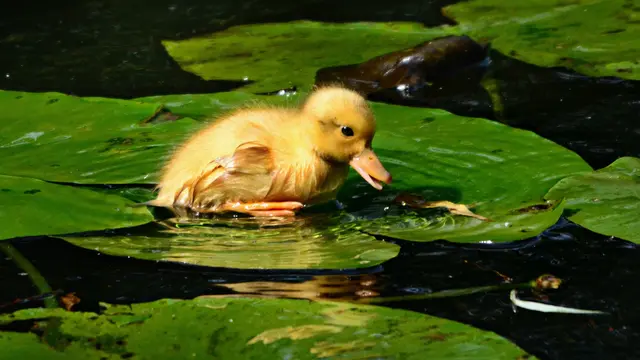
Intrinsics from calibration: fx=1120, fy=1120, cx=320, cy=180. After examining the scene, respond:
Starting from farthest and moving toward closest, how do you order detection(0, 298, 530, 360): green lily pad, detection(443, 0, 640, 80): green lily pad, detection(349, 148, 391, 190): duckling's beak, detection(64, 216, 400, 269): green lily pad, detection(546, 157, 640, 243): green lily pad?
detection(443, 0, 640, 80): green lily pad < detection(349, 148, 391, 190): duckling's beak < detection(546, 157, 640, 243): green lily pad < detection(64, 216, 400, 269): green lily pad < detection(0, 298, 530, 360): green lily pad

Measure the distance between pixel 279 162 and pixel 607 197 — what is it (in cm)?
98

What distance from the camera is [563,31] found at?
16.0ft

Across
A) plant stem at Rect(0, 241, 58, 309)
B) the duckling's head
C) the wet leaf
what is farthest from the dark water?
the duckling's head

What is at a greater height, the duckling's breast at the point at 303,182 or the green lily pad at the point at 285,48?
the green lily pad at the point at 285,48

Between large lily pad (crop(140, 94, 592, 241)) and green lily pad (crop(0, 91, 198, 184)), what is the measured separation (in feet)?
0.76

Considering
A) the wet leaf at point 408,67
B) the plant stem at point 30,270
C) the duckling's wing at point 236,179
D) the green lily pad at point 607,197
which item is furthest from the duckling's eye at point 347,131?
the wet leaf at point 408,67

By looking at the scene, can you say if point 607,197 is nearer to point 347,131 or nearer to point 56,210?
point 347,131

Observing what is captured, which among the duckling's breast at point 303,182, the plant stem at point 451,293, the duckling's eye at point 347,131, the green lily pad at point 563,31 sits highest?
the green lily pad at point 563,31

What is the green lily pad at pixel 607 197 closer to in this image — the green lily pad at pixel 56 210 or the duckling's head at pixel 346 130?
the duckling's head at pixel 346 130

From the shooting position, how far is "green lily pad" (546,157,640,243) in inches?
119

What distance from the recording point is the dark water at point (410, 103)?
270 centimetres

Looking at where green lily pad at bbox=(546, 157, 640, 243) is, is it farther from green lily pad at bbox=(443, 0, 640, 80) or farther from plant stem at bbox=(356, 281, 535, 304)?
green lily pad at bbox=(443, 0, 640, 80)

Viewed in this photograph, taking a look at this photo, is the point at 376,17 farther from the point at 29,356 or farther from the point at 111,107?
the point at 29,356

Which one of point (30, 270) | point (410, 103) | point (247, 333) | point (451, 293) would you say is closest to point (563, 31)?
point (410, 103)
